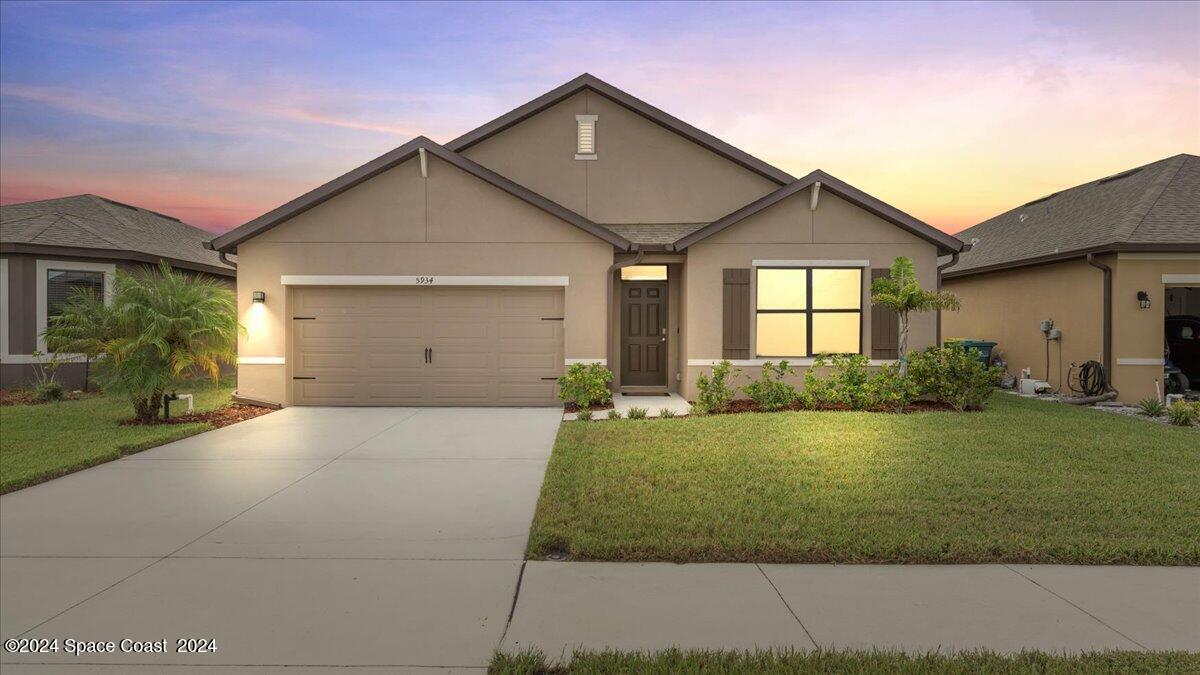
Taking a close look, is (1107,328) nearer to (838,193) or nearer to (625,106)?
(838,193)

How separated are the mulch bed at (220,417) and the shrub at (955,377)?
12037mm

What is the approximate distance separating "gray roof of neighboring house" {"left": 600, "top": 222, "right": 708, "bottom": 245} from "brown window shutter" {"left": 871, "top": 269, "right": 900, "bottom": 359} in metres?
3.75

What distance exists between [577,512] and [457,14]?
41.5 ft

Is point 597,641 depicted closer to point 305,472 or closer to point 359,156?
point 305,472

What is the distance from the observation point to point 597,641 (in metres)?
3.39

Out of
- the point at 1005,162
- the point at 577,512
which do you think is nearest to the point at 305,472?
the point at 577,512

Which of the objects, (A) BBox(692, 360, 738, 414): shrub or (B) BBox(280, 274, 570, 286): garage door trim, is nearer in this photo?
(A) BBox(692, 360, 738, 414): shrub

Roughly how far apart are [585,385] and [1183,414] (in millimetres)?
9915

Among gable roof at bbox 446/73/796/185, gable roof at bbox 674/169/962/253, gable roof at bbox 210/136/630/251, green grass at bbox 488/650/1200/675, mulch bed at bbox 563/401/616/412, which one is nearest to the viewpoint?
green grass at bbox 488/650/1200/675

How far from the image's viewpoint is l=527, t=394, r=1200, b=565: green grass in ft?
15.4

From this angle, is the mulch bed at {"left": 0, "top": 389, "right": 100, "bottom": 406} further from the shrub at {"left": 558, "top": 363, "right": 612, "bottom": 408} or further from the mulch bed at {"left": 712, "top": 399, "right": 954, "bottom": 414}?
the mulch bed at {"left": 712, "top": 399, "right": 954, "bottom": 414}

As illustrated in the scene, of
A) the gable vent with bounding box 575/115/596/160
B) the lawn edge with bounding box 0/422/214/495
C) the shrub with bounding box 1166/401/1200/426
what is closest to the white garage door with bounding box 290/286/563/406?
the lawn edge with bounding box 0/422/214/495

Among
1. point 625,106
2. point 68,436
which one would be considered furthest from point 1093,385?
point 68,436

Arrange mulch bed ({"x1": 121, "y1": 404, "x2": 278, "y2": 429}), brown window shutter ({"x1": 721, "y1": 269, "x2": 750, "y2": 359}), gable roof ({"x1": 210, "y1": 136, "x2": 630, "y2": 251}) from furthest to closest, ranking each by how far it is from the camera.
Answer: brown window shutter ({"x1": 721, "y1": 269, "x2": 750, "y2": 359}), gable roof ({"x1": 210, "y1": 136, "x2": 630, "y2": 251}), mulch bed ({"x1": 121, "y1": 404, "x2": 278, "y2": 429})
